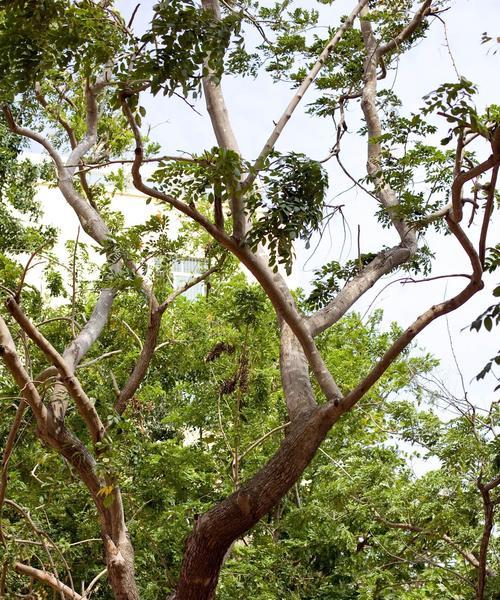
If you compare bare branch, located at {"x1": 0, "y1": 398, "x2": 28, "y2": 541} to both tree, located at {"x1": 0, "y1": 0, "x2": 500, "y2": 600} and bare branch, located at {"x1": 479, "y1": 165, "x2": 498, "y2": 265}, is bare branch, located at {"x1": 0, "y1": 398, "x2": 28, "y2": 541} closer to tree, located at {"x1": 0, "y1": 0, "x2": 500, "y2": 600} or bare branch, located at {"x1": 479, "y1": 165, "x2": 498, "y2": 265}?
tree, located at {"x1": 0, "y1": 0, "x2": 500, "y2": 600}

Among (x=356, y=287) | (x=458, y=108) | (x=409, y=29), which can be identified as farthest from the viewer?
(x=409, y=29)

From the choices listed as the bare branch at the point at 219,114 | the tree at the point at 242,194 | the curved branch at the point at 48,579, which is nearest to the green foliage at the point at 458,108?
the tree at the point at 242,194

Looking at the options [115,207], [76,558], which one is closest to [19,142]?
[76,558]

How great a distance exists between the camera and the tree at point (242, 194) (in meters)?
3.97

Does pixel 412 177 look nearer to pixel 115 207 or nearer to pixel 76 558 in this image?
pixel 76 558

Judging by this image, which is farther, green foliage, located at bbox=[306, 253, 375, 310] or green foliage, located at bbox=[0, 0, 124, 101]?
green foliage, located at bbox=[306, 253, 375, 310]

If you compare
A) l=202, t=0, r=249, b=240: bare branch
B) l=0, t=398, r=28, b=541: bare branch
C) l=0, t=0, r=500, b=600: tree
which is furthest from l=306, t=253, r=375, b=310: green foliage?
l=0, t=398, r=28, b=541: bare branch

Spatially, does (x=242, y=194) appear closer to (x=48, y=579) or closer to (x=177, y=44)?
(x=177, y=44)

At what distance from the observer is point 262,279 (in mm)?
4465

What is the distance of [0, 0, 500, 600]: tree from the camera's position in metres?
3.97

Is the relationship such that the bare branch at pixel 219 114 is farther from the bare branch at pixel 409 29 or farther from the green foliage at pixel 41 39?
the bare branch at pixel 409 29

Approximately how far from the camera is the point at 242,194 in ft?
14.4

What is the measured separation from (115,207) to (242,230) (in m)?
13.7

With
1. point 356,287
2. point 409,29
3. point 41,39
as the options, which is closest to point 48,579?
point 356,287
